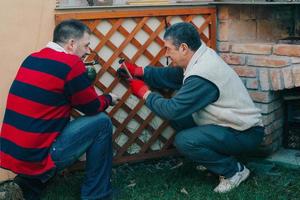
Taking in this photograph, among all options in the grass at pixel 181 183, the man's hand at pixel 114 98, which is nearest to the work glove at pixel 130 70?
the man's hand at pixel 114 98

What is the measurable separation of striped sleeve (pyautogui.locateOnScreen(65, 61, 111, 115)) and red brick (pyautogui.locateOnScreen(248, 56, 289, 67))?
1360mm

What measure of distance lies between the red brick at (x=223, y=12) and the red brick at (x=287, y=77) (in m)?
0.63

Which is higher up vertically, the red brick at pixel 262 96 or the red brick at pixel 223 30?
the red brick at pixel 223 30

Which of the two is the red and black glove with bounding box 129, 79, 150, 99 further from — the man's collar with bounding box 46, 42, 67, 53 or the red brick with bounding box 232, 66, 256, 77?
the red brick with bounding box 232, 66, 256, 77

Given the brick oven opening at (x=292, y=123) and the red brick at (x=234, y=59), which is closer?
the red brick at (x=234, y=59)

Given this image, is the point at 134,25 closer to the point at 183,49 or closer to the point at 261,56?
the point at 183,49

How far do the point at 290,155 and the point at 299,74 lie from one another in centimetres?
71

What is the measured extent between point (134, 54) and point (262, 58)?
952 millimetres

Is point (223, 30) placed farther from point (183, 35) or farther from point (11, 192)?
point (11, 192)

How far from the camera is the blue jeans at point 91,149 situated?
3.12 meters

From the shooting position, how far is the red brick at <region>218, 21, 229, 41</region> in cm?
408

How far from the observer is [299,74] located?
3771 mm

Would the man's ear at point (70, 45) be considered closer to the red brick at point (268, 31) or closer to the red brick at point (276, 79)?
the red brick at point (276, 79)

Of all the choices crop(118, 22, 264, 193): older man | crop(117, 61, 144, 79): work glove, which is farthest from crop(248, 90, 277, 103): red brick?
crop(117, 61, 144, 79): work glove
